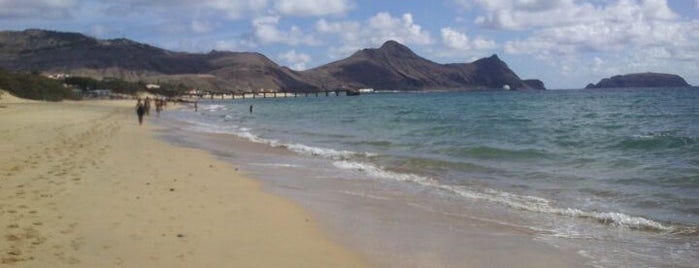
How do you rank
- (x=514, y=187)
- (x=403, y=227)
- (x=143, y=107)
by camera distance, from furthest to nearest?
1. (x=143, y=107)
2. (x=514, y=187)
3. (x=403, y=227)

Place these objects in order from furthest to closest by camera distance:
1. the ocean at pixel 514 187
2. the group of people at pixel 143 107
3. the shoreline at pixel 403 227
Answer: the group of people at pixel 143 107
the ocean at pixel 514 187
the shoreline at pixel 403 227

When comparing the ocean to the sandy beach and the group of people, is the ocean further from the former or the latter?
the group of people

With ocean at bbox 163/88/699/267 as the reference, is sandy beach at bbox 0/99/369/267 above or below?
above

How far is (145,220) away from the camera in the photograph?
7871 mm

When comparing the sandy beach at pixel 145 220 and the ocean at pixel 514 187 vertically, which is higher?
the sandy beach at pixel 145 220

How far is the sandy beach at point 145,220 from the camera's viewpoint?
6.25 metres

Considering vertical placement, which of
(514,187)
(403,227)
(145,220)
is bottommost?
(514,187)

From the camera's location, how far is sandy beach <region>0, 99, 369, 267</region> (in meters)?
6.25

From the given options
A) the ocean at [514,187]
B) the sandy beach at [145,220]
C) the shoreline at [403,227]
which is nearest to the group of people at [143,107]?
the ocean at [514,187]

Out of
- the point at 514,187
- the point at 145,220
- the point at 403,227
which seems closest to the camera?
the point at 145,220

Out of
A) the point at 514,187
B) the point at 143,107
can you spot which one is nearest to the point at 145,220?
the point at 514,187

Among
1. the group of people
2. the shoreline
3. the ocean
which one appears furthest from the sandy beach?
the group of people

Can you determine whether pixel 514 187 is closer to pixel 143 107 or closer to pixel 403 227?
pixel 403 227

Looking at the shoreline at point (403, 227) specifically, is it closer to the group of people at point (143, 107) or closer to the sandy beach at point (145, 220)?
the sandy beach at point (145, 220)
